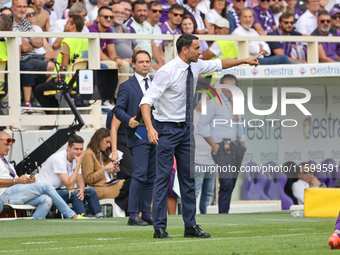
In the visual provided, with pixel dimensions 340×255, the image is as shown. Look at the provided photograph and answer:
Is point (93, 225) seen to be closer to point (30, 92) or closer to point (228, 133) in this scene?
point (228, 133)

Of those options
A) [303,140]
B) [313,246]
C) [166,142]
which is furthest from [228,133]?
[313,246]

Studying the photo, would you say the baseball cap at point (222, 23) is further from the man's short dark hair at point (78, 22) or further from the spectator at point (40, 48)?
the spectator at point (40, 48)

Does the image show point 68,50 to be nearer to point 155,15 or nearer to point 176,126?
point 155,15

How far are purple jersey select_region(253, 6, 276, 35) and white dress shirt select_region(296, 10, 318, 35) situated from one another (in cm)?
65

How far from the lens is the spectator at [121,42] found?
1346 centimetres

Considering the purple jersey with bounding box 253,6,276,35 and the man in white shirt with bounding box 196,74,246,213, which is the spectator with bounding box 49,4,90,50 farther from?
the purple jersey with bounding box 253,6,276,35

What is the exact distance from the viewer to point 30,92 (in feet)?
41.1

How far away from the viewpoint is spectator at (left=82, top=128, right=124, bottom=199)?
1143 centimetres

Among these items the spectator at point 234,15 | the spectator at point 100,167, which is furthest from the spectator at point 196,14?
the spectator at point 100,167

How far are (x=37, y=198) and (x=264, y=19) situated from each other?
8272mm

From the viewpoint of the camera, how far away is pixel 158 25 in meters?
14.8

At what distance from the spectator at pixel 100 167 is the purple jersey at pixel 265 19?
6079mm

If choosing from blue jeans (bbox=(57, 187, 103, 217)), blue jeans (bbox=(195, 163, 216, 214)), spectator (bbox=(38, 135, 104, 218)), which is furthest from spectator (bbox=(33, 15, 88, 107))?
blue jeans (bbox=(195, 163, 216, 214))

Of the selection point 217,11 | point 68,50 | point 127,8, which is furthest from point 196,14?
point 68,50
